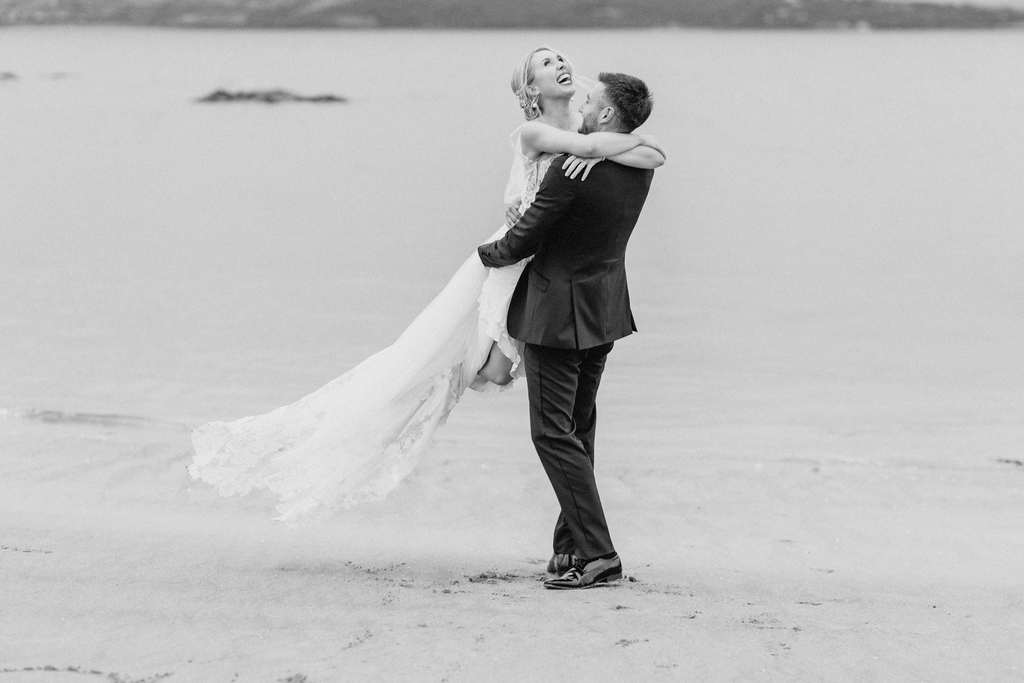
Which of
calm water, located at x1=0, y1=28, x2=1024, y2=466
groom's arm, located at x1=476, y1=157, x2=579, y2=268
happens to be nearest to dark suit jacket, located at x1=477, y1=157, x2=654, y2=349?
groom's arm, located at x1=476, y1=157, x2=579, y2=268

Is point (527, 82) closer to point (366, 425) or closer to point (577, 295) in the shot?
point (577, 295)

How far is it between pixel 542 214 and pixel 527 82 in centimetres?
55

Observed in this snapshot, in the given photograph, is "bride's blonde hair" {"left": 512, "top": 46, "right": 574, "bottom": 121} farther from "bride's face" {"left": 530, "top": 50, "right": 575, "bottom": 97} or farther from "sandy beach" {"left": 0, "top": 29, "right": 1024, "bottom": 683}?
"sandy beach" {"left": 0, "top": 29, "right": 1024, "bottom": 683}

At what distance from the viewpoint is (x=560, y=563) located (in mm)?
4590

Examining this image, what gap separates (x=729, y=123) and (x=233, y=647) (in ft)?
154

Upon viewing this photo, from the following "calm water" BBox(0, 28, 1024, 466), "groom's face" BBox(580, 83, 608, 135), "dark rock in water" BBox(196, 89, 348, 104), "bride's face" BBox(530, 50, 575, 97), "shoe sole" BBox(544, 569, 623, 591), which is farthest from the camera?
"dark rock in water" BBox(196, 89, 348, 104)

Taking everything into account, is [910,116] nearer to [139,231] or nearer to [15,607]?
[139,231]

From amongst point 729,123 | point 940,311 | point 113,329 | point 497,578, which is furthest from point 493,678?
point 729,123

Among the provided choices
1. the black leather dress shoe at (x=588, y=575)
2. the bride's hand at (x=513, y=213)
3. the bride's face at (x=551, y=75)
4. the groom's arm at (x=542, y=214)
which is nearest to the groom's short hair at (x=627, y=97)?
the bride's face at (x=551, y=75)

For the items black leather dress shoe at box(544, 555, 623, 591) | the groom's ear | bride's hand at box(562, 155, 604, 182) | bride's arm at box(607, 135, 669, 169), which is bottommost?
black leather dress shoe at box(544, 555, 623, 591)

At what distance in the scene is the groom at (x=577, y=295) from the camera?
4.06 m

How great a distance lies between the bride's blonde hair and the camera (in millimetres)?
4211

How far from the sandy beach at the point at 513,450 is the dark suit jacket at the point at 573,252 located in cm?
100

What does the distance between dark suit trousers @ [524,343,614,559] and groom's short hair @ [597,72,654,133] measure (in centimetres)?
87
